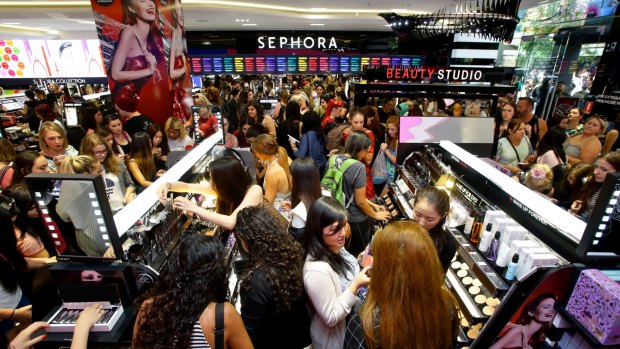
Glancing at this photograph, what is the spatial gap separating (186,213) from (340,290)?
5.60 feet

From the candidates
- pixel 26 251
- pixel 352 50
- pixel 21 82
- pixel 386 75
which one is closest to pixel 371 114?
pixel 386 75

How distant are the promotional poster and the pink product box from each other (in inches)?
261

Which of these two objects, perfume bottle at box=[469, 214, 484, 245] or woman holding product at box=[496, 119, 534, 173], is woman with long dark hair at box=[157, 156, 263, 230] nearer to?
perfume bottle at box=[469, 214, 484, 245]

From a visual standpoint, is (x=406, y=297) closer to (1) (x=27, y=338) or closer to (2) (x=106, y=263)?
(2) (x=106, y=263)

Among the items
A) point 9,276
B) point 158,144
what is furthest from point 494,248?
point 158,144

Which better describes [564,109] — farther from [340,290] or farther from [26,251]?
[26,251]

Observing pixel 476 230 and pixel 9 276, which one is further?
pixel 476 230

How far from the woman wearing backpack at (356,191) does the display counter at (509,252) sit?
920 millimetres

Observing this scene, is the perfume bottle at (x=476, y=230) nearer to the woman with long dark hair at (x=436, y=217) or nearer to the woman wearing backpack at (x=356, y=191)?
the woman with long dark hair at (x=436, y=217)

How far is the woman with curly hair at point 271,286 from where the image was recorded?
1.85 meters

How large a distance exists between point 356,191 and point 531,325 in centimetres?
196

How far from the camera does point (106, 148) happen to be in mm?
3979

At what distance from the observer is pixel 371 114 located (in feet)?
20.4

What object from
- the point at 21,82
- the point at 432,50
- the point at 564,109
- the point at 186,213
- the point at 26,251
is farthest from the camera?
the point at 432,50
